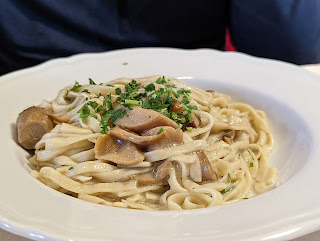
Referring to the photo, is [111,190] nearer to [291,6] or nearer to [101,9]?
[101,9]

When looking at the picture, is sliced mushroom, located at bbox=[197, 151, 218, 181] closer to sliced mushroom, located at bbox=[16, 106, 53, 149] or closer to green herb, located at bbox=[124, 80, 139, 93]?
green herb, located at bbox=[124, 80, 139, 93]

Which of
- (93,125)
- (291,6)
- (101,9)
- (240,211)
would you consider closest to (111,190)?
(93,125)

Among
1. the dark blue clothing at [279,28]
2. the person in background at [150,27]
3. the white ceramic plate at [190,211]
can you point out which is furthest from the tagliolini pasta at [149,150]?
the dark blue clothing at [279,28]

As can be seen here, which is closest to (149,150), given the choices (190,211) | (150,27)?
(190,211)

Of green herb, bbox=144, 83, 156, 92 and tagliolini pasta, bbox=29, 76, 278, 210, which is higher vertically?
green herb, bbox=144, 83, 156, 92

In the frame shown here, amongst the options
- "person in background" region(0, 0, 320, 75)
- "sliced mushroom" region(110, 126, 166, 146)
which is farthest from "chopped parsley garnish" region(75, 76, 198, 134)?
"person in background" region(0, 0, 320, 75)

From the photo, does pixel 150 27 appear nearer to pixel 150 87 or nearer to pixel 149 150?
pixel 150 87

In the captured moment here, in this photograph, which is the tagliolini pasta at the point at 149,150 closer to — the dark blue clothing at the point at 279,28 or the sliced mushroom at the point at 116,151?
the sliced mushroom at the point at 116,151
